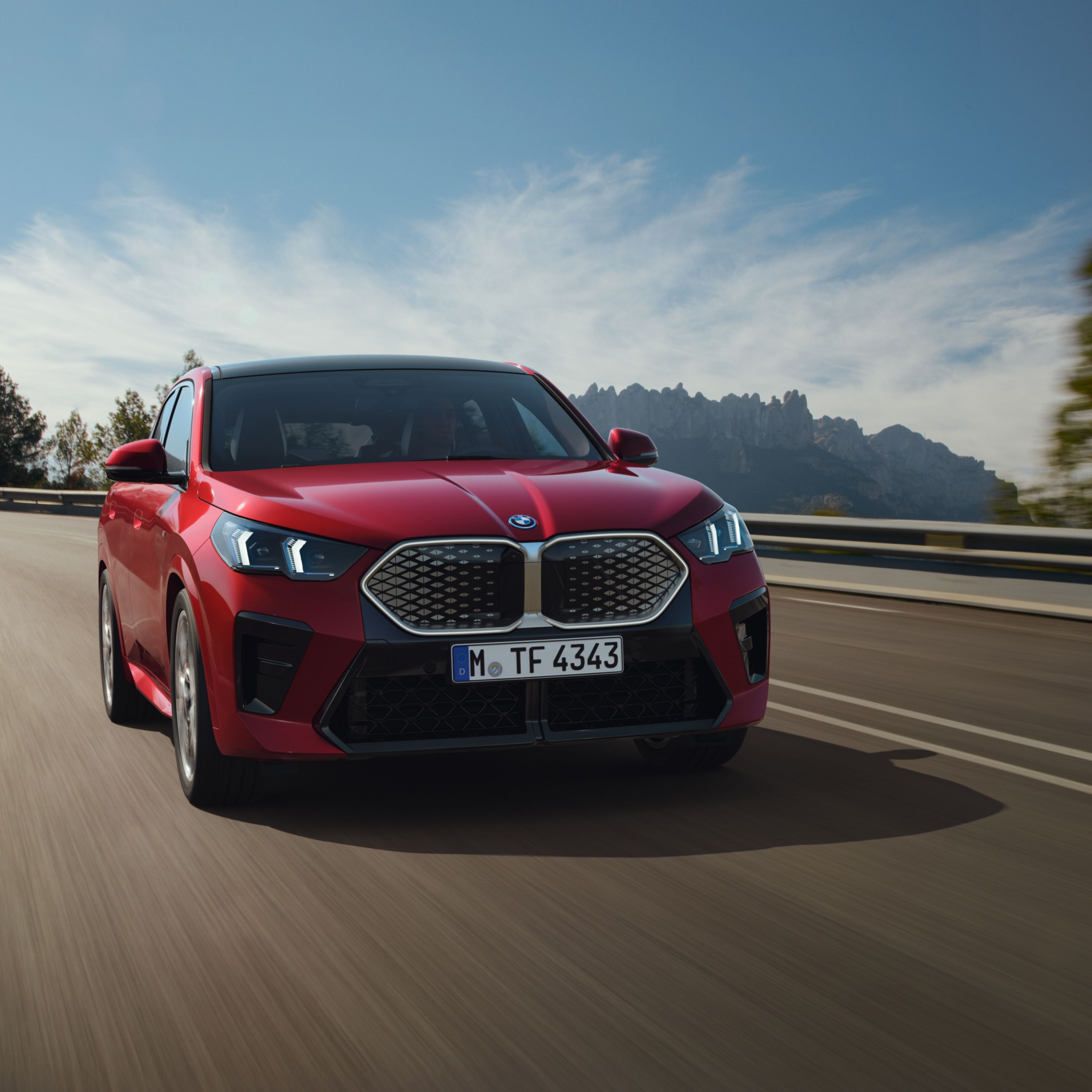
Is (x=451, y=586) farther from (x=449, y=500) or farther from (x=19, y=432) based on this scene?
(x=19, y=432)

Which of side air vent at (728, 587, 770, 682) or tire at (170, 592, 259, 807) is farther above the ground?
side air vent at (728, 587, 770, 682)

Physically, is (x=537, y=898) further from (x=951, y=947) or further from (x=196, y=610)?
(x=196, y=610)

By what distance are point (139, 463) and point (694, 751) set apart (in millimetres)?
2492

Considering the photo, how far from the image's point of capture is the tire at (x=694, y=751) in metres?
4.99

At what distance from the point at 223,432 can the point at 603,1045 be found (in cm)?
339

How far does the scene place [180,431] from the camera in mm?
5926

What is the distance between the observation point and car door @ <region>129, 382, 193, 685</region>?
5.12 m

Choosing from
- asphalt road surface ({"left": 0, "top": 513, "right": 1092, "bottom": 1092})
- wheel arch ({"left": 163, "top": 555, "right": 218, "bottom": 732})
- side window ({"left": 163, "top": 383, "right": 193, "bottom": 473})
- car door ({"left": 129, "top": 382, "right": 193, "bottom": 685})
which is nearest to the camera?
asphalt road surface ({"left": 0, "top": 513, "right": 1092, "bottom": 1092})

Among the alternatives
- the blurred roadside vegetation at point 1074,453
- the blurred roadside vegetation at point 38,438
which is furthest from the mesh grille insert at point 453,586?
the blurred roadside vegetation at point 38,438

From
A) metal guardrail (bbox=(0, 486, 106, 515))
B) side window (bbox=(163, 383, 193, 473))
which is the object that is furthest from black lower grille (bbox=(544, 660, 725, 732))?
metal guardrail (bbox=(0, 486, 106, 515))

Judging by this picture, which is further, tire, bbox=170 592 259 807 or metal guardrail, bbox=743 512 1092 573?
metal guardrail, bbox=743 512 1092 573

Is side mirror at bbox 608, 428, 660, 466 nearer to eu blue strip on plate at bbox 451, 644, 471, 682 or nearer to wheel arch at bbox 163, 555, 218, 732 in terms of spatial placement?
eu blue strip on plate at bbox 451, 644, 471, 682

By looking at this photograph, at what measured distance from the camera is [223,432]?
5340 millimetres

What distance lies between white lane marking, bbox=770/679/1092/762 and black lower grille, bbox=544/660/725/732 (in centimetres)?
194
